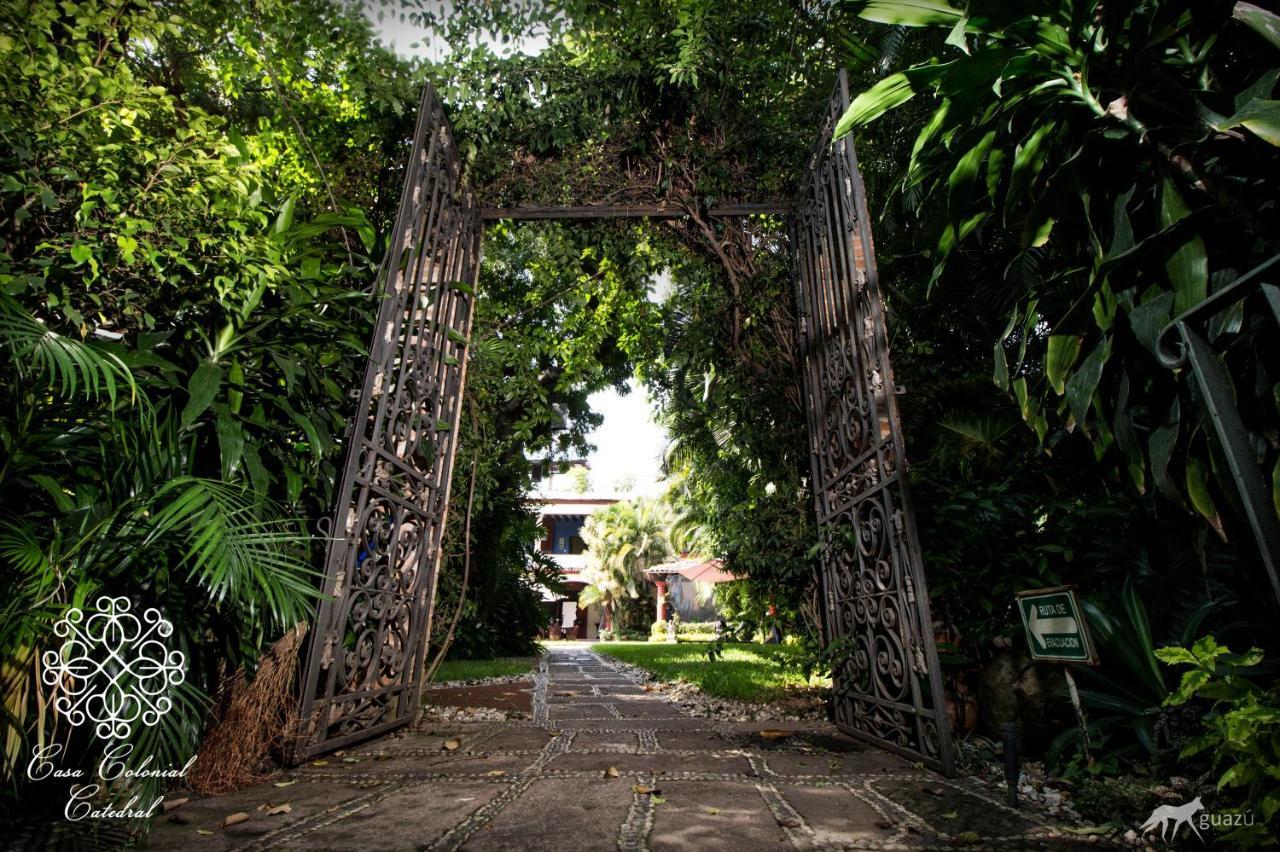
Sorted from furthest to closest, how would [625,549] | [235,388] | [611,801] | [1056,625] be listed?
[625,549] < [235,388] < [1056,625] < [611,801]

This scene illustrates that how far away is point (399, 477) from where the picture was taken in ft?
10.5

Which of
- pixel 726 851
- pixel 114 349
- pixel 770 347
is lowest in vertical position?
pixel 726 851

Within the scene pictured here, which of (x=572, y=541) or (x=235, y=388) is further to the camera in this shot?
(x=572, y=541)

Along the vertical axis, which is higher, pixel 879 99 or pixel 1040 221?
pixel 879 99

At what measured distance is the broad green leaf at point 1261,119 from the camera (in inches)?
53.5

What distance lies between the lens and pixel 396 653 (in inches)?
123

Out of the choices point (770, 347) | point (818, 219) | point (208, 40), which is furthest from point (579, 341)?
point (208, 40)

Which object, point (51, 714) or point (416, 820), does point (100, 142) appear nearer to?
point (51, 714)

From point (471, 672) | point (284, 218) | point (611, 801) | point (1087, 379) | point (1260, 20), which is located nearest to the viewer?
point (1260, 20)

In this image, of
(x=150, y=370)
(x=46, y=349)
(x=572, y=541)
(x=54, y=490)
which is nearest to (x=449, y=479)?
(x=150, y=370)

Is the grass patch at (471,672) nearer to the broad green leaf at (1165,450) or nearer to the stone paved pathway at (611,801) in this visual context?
the stone paved pathway at (611,801)

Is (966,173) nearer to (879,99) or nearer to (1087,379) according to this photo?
(879,99)

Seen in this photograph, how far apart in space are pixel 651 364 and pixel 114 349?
4588mm

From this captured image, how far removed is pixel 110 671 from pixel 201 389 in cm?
100
